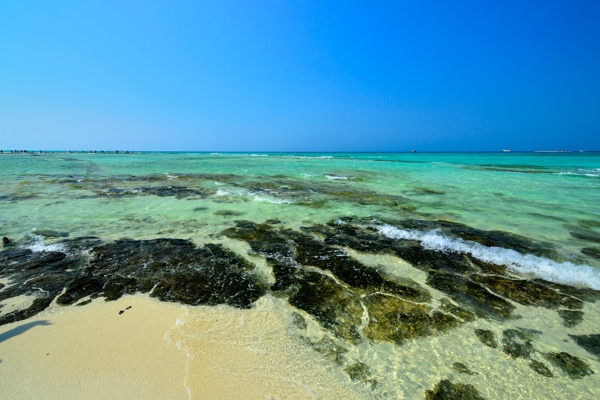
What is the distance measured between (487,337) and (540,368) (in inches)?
21.4

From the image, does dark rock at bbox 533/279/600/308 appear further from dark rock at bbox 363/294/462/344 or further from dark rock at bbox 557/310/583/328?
dark rock at bbox 363/294/462/344

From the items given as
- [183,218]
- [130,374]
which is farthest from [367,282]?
[183,218]

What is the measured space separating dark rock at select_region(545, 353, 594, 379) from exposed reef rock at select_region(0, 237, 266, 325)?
150 inches

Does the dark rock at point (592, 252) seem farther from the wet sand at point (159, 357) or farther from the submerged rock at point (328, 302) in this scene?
the wet sand at point (159, 357)

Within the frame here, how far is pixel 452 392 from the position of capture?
105 inches

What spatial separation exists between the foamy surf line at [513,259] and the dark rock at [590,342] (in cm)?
174

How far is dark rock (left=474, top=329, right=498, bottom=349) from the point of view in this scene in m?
3.30

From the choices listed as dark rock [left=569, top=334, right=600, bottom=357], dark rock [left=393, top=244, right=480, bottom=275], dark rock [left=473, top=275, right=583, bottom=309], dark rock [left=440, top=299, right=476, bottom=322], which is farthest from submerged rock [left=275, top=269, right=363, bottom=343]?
dark rock [left=569, top=334, right=600, bottom=357]

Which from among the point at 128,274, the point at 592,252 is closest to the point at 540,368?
the point at 592,252

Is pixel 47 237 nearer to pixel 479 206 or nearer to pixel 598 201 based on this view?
pixel 479 206

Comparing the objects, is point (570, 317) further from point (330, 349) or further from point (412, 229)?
point (412, 229)

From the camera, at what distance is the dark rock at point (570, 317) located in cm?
370

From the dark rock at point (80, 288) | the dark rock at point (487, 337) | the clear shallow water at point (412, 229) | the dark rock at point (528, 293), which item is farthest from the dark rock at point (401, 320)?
the dark rock at point (80, 288)

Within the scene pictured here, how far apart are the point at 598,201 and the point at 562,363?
14485mm
